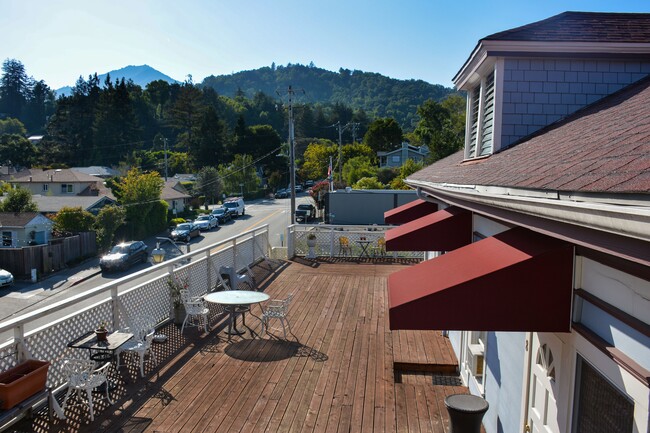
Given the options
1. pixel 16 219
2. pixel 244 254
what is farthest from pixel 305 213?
pixel 244 254

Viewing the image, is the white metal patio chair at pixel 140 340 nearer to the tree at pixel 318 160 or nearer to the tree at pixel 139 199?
the tree at pixel 139 199

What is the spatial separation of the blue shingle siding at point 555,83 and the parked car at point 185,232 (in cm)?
2912

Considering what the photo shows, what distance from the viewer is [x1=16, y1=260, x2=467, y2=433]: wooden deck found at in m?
5.11

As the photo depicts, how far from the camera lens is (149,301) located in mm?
7371

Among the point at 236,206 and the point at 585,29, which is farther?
the point at 236,206

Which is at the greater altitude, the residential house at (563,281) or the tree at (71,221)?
A: the residential house at (563,281)

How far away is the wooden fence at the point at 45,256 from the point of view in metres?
26.0

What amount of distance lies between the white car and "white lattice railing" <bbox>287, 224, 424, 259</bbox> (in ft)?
79.3

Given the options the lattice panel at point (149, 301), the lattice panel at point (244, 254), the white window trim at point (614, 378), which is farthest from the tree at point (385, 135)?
the white window trim at point (614, 378)

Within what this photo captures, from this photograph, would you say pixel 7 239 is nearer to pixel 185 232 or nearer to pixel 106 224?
pixel 106 224

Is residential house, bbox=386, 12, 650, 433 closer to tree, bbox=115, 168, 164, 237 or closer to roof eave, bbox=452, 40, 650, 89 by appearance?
roof eave, bbox=452, 40, 650, 89

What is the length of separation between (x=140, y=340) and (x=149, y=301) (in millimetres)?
1149

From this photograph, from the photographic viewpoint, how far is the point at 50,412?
16.1 ft

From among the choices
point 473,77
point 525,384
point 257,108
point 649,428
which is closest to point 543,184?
point 649,428
